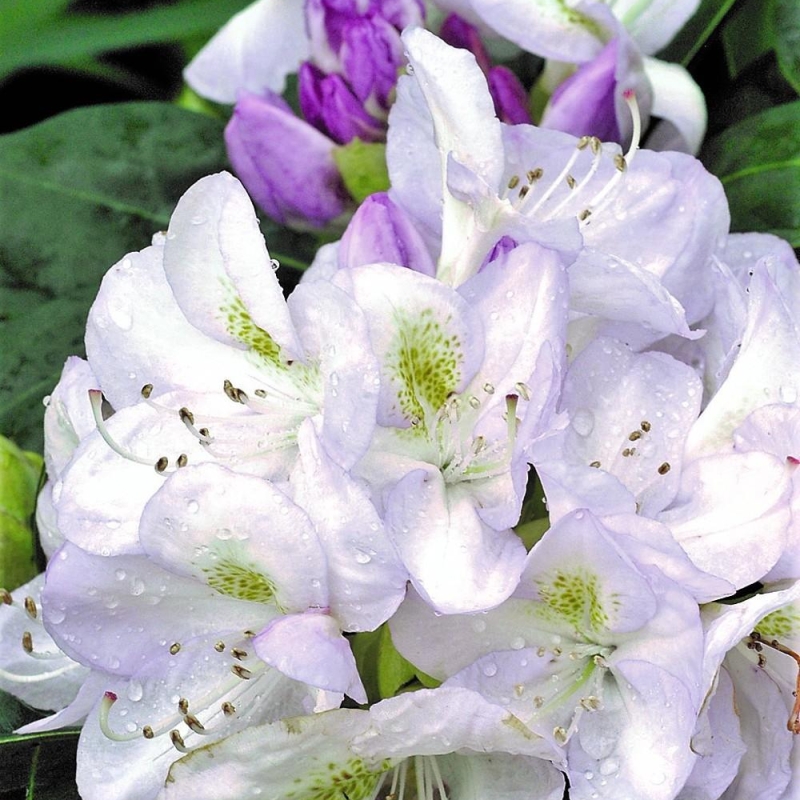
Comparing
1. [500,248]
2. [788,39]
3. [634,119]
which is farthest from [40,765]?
[788,39]

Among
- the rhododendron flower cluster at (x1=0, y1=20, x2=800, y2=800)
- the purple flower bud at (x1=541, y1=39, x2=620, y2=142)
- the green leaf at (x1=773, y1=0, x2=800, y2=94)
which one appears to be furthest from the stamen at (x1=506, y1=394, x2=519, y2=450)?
the green leaf at (x1=773, y1=0, x2=800, y2=94)

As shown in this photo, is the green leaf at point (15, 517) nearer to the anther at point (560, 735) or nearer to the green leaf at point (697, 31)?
the anther at point (560, 735)

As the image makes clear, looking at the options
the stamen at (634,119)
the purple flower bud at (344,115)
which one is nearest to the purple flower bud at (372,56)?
the purple flower bud at (344,115)

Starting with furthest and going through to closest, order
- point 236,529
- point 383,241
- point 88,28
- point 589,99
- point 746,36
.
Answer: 1. point 88,28
2. point 746,36
3. point 589,99
4. point 383,241
5. point 236,529

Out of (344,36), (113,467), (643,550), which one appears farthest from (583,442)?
(344,36)

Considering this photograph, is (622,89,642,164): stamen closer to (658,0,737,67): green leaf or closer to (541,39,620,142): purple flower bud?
(541,39,620,142): purple flower bud

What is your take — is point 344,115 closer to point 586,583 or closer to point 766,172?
point 766,172
